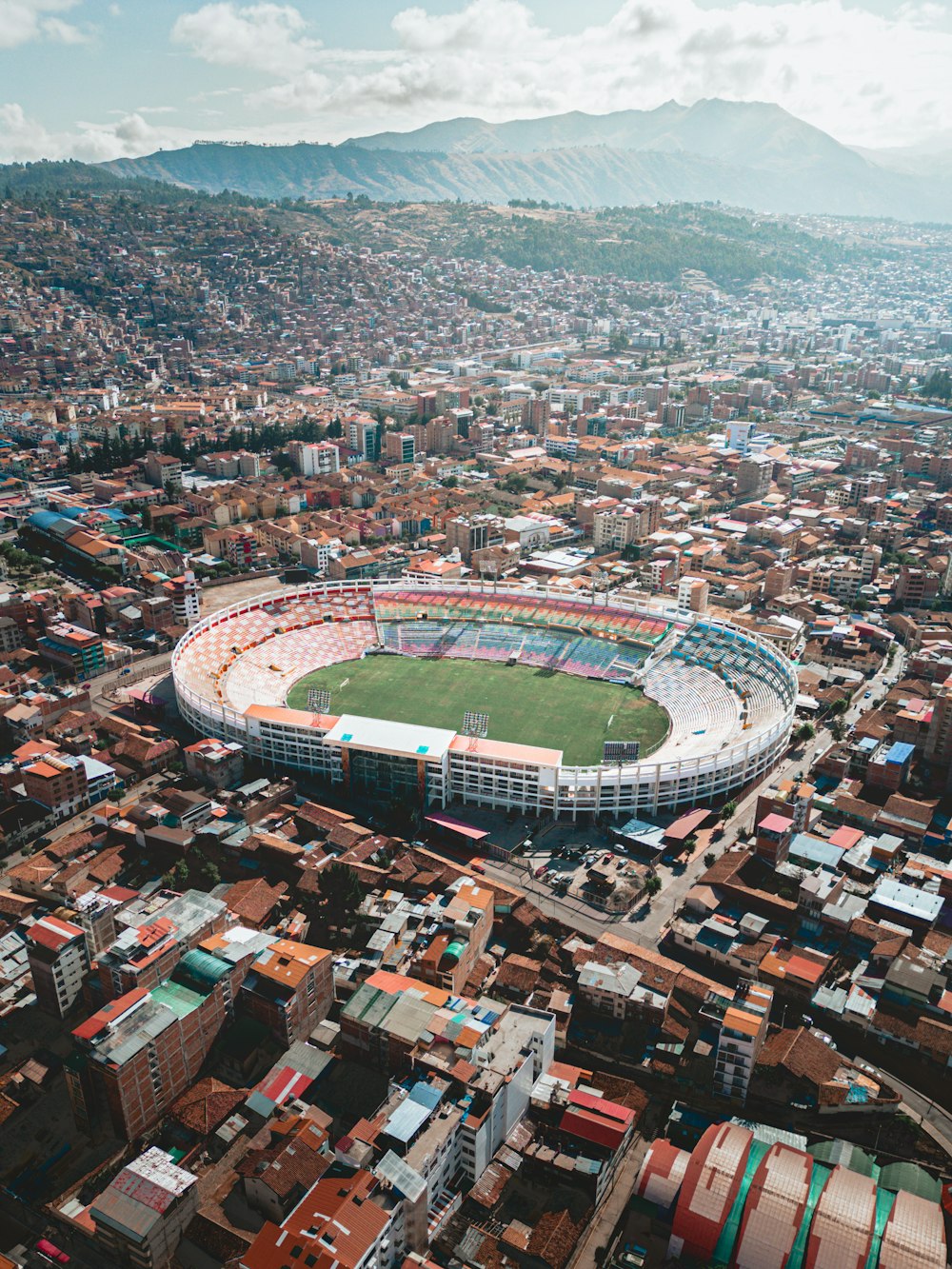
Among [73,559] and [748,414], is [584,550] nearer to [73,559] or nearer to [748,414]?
[73,559]

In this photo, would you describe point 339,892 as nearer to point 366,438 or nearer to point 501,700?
point 501,700

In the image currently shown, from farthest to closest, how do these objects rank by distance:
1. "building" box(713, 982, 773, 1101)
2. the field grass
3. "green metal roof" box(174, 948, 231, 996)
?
the field grass
"green metal roof" box(174, 948, 231, 996)
"building" box(713, 982, 773, 1101)

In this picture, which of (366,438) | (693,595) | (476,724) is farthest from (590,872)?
(366,438)

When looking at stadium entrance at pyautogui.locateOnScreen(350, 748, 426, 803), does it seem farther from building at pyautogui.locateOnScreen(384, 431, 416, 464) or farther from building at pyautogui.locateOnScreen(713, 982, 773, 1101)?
building at pyautogui.locateOnScreen(384, 431, 416, 464)

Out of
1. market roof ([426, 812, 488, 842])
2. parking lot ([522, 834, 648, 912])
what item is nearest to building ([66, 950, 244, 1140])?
market roof ([426, 812, 488, 842])

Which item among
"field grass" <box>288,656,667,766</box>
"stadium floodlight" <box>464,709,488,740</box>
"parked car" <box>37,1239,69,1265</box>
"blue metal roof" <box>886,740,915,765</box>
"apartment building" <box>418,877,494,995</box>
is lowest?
"parked car" <box>37,1239,69,1265</box>

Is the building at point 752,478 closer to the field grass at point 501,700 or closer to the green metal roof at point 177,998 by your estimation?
the field grass at point 501,700
